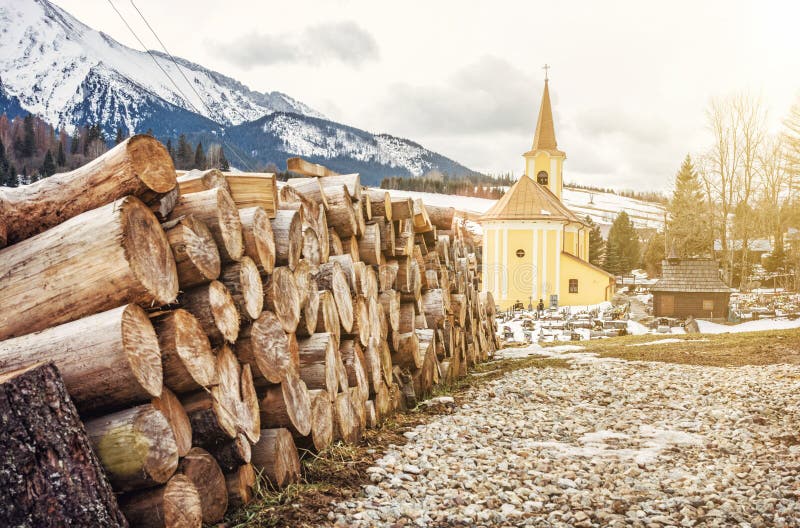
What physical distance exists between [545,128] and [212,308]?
48.1 m

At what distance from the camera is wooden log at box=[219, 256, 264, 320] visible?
10.7 feet

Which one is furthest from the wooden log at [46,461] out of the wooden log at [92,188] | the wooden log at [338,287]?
the wooden log at [338,287]

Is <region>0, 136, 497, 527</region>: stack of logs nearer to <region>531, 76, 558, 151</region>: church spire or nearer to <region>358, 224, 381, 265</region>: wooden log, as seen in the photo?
<region>358, 224, 381, 265</region>: wooden log

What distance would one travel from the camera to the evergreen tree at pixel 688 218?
38.3 m

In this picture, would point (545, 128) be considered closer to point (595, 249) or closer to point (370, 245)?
point (595, 249)

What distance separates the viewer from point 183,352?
279 cm

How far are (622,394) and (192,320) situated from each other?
5650 millimetres

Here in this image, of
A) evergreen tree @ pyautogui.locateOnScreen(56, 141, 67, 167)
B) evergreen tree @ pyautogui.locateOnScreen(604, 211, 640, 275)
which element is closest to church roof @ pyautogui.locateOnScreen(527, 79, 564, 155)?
evergreen tree @ pyautogui.locateOnScreen(604, 211, 640, 275)

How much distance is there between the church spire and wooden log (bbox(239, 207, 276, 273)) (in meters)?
46.3

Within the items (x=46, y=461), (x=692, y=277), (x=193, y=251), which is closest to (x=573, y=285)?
(x=692, y=277)

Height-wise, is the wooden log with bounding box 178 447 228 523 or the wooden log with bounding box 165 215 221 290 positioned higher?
the wooden log with bounding box 165 215 221 290

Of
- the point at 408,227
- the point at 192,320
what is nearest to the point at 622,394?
the point at 408,227

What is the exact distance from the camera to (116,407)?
2539 millimetres

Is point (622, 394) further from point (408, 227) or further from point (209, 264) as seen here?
point (209, 264)
